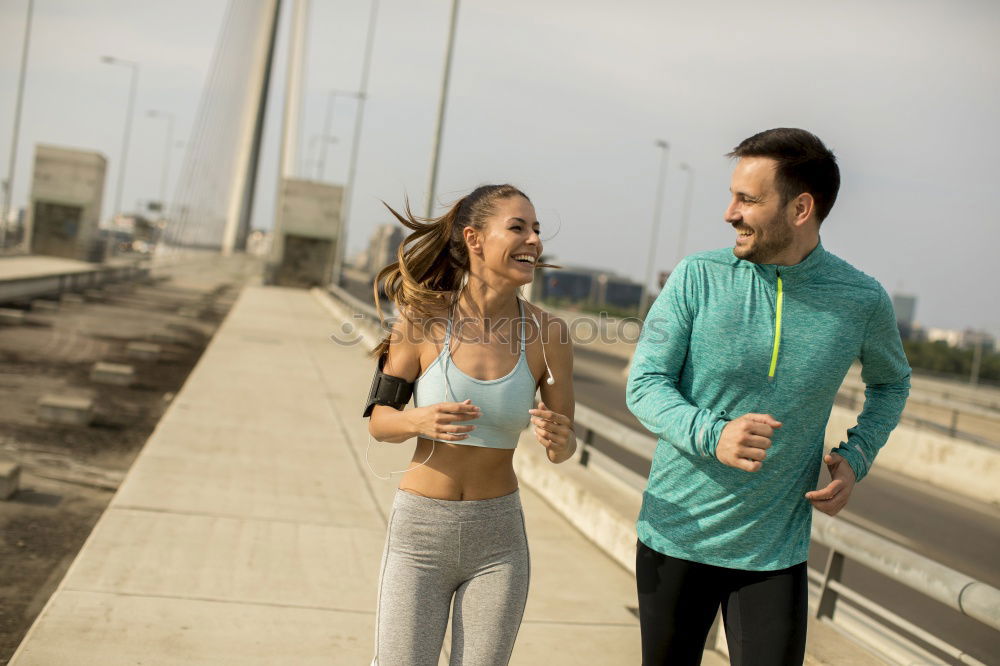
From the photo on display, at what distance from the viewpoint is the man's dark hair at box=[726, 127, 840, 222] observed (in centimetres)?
273

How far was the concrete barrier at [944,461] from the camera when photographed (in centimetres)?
1279

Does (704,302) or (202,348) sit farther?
(202,348)

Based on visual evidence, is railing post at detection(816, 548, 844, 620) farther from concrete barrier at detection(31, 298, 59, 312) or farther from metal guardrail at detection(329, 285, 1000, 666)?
concrete barrier at detection(31, 298, 59, 312)

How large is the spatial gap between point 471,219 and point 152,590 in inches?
127

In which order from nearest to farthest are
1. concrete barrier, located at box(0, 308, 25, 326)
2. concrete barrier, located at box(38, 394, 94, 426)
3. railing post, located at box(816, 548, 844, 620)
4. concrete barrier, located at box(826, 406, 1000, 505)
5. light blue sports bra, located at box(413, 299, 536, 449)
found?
light blue sports bra, located at box(413, 299, 536, 449)
railing post, located at box(816, 548, 844, 620)
concrete barrier, located at box(38, 394, 94, 426)
concrete barrier, located at box(826, 406, 1000, 505)
concrete barrier, located at box(0, 308, 25, 326)

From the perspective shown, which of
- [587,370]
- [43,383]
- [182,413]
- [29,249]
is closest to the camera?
[182,413]

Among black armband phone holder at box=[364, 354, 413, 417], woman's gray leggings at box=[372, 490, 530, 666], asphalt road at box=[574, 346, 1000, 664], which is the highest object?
black armband phone holder at box=[364, 354, 413, 417]

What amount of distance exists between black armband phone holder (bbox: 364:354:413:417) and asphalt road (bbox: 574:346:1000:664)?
177 inches

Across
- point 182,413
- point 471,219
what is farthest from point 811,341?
point 182,413

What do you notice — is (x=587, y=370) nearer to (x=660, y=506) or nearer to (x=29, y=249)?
(x=660, y=506)

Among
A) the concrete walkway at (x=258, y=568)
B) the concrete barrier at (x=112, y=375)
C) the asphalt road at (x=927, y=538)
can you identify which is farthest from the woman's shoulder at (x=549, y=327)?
the concrete barrier at (x=112, y=375)

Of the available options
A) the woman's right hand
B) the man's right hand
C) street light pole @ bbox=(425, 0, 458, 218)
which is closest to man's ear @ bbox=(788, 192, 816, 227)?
the man's right hand

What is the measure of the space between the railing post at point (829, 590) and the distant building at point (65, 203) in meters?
47.0

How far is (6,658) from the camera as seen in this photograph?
15.2 feet
